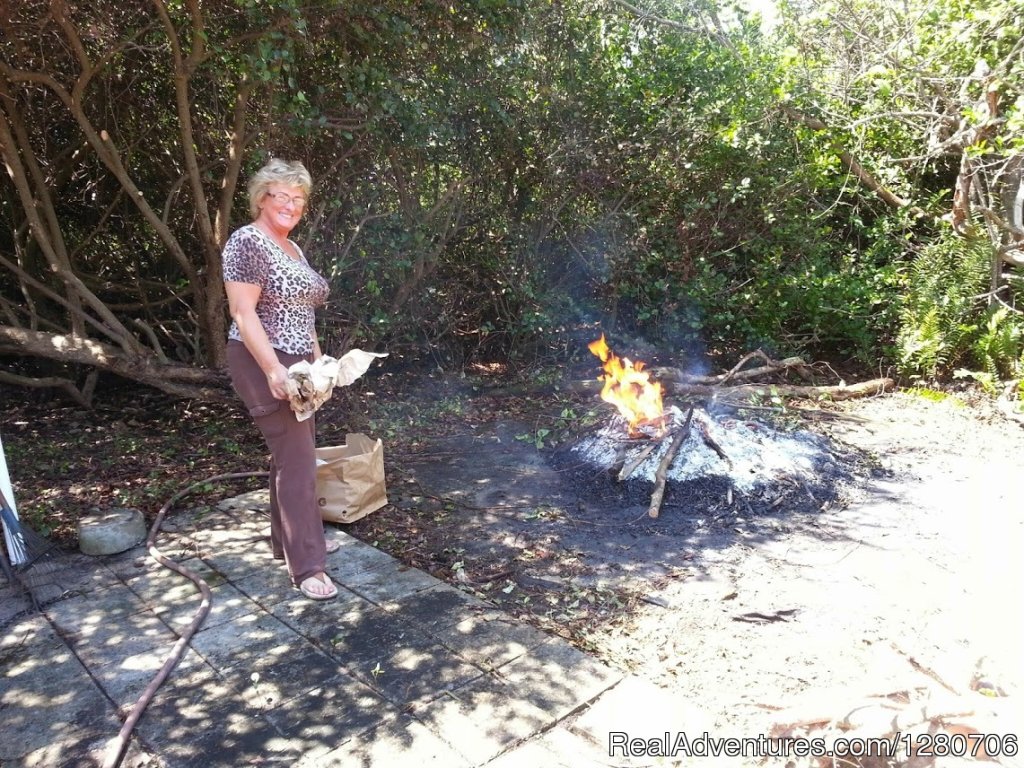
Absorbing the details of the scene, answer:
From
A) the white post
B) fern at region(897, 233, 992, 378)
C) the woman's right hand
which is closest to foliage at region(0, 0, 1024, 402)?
fern at region(897, 233, 992, 378)

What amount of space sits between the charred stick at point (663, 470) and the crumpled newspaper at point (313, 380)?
2.14m

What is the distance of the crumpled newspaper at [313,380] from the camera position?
292 cm

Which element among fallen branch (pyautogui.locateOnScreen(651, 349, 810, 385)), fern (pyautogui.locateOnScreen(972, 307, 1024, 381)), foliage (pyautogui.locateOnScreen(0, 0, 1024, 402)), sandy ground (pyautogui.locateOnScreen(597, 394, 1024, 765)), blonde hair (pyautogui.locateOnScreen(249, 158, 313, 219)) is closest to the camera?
sandy ground (pyautogui.locateOnScreen(597, 394, 1024, 765))

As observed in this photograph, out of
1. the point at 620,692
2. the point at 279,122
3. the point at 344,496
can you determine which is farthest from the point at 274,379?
the point at 279,122

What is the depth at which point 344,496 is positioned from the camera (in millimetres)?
4066

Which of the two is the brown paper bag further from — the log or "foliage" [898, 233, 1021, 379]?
"foliage" [898, 233, 1021, 379]

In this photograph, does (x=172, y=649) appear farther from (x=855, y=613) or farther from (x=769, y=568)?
(x=855, y=613)

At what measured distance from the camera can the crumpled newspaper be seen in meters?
2.92

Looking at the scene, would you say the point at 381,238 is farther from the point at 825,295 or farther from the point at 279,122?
the point at 825,295

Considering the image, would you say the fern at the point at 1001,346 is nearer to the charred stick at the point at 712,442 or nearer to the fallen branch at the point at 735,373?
the fallen branch at the point at 735,373

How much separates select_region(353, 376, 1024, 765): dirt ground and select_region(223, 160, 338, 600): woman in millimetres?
648

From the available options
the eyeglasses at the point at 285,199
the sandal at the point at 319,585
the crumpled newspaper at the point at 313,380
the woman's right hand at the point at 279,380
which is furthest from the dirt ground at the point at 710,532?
the eyeglasses at the point at 285,199

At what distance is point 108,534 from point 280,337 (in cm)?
172

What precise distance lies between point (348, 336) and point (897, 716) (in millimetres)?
5450
